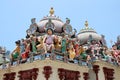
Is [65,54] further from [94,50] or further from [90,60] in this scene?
[94,50]

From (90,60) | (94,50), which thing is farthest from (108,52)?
(90,60)

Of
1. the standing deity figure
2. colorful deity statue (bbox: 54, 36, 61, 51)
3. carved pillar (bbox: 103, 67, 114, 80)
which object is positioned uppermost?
the standing deity figure

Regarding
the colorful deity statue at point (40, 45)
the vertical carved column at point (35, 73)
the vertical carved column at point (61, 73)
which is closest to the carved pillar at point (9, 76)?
the vertical carved column at point (35, 73)

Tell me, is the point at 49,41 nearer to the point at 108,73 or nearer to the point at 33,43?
the point at 33,43

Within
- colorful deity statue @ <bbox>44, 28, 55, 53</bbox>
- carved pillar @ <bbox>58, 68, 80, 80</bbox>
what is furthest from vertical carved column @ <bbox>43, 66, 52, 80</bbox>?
colorful deity statue @ <bbox>44, 28, 55, 53</bbox>

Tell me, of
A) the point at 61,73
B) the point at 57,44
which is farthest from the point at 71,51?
the point at 61,73

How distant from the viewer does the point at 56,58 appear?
26.4 metres

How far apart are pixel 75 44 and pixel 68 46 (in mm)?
1217

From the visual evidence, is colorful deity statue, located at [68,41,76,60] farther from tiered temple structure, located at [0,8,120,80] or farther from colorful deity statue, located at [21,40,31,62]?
colorful deity statue, located at [21,40,31,62]

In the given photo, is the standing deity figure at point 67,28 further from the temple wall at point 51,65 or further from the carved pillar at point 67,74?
the carved pillar at point 67,74

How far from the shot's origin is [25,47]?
2942 cm

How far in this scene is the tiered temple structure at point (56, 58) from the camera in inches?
1017

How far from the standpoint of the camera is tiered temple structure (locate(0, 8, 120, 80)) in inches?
1017

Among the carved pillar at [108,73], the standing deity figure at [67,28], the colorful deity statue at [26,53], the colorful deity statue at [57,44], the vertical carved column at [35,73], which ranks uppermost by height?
the standing deity figure at [67,28]
